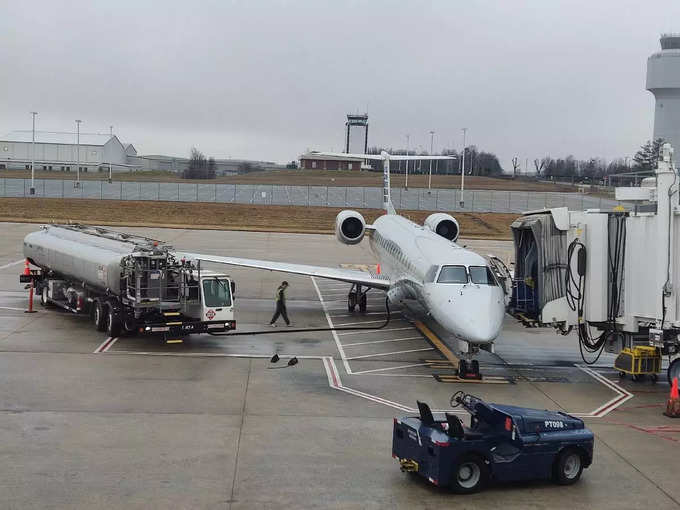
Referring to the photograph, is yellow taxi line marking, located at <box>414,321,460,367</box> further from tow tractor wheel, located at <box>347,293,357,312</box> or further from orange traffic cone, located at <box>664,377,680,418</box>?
orange traffic cone, located at <box>664,377,680,418</box>

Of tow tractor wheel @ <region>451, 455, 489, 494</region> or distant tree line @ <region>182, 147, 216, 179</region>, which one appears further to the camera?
distant tree line @ <region>182, 147, 216, 179</region>

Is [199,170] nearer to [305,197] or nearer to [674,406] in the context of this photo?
[305,197]

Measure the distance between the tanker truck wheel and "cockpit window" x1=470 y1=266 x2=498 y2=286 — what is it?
10.2 m

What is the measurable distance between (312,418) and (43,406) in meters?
5.37

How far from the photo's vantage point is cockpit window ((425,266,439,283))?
2167cm

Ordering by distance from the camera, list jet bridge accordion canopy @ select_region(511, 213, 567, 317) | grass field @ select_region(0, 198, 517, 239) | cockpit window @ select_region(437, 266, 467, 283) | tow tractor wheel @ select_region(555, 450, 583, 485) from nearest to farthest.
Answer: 1. tow tractor wheel @ select_region(555, 450, 583, 485)
2. jet bridge accordion canopy @ select_region(511, 213, 567, 317)
3. cockpit window @ select_region(437, 266, 467, 283)
4. grass field @ select_region(0, 198, 517, 239)

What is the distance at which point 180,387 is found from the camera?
18.2 metres

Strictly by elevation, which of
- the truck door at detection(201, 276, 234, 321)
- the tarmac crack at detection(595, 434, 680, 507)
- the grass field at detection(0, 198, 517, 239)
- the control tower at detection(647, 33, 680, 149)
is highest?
the control tower at detection(647, 33, 680, 149)

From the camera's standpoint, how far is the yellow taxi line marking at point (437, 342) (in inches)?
898

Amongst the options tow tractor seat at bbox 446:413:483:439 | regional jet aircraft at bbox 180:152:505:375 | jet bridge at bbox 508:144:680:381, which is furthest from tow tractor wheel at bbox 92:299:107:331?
tow tractor seat at bbox 446:413:483:439

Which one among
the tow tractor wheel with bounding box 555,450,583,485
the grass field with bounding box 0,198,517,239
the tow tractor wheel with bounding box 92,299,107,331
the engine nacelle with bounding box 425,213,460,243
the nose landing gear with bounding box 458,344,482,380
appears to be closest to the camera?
the tow tractor wheel with bounding box 555,450,583,485

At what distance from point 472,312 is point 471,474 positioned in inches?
312

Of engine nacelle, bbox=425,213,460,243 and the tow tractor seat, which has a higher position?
engine nacelle, bbox=425,213,460,243

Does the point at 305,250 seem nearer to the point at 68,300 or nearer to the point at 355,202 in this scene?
the point at 68,300
